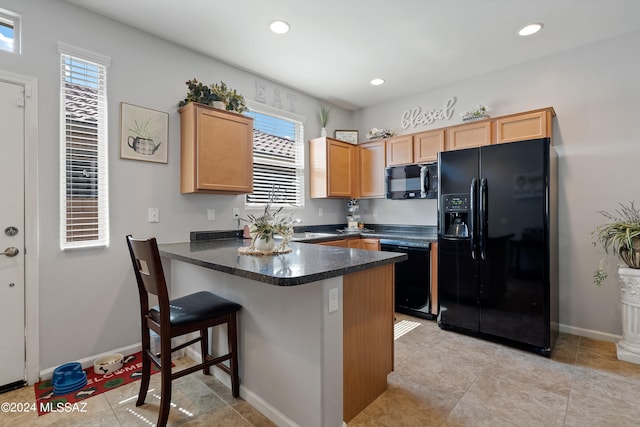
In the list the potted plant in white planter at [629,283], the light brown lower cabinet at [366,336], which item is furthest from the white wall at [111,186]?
the potted plant in white planter at [629,283]

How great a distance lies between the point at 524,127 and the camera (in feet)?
10.3

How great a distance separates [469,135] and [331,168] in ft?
5.69

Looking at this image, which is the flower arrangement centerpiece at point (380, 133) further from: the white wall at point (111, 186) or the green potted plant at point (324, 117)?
the white wall at point (111, 186)

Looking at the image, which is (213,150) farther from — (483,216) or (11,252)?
(483,216)

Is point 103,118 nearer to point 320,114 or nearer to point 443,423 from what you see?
point 320,114

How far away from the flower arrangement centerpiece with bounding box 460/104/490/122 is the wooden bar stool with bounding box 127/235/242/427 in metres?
3.18

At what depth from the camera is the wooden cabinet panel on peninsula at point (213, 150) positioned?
9.33ft

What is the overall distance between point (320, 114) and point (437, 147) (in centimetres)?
173

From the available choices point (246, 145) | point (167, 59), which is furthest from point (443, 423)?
point (167, 59)

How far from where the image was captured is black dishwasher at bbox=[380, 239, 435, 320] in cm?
354

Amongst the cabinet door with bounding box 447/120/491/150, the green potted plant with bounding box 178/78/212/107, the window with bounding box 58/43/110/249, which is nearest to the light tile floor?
the window with bounding box 58/43/110/249

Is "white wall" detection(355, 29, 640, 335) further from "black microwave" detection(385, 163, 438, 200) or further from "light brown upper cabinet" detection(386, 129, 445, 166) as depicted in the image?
"black microwave" detection(385, 163, 438, 200)

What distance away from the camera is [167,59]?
2.95 metres

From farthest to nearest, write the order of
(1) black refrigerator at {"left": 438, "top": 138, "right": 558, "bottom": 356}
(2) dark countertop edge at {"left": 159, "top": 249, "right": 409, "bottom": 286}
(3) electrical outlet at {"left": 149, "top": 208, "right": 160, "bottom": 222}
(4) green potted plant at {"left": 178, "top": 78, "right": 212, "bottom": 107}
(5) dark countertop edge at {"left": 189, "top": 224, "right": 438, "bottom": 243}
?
(5) dark countertop edge at {"left": 189, "top": 224, "right": 438, "bottom": 243}
(4) green potted plant at {"left": 178, "top": 78, "right": 212, "bottom": 107}
(3) electrical outlet at {"left": 149, "top": 208, "right": 160, "bottom": 222}
(1) black refrigerator at {"left": 438, "top": 138, "right": 558, "bottom": 356}
(2) dark countertop edge at {"left": 159, "top": 249, "right": 409, "bottom": 286}
